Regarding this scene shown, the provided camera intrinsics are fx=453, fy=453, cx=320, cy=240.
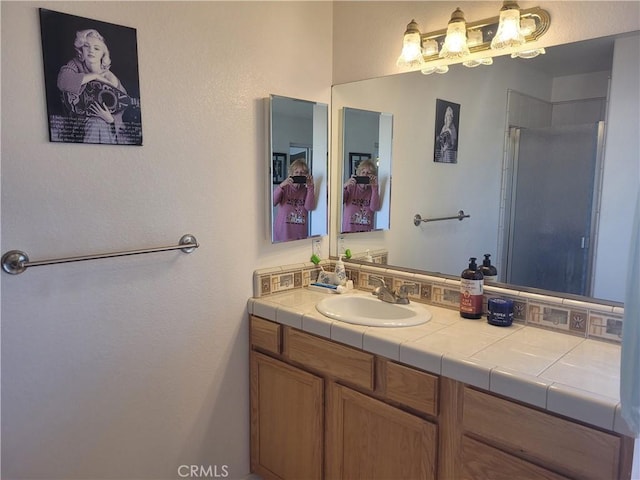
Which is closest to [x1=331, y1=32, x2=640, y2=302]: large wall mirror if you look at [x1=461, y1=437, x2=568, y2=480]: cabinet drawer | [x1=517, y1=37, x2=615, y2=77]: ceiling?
[x1=517, y1=37, x2=615, y2=77]: ceiling

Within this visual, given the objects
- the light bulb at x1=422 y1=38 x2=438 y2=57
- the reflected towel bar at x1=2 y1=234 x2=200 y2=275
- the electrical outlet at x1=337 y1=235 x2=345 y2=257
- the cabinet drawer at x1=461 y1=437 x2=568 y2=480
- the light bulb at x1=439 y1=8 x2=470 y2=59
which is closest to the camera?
the cabinet drawer at x1=461 y1=437 x2=568 y2=480

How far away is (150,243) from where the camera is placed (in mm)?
1657

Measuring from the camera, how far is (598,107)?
4.91ft

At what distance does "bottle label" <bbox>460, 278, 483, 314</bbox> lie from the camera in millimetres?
1701

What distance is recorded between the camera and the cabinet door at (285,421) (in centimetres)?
177

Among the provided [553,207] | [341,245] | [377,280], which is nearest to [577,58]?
[553,207]

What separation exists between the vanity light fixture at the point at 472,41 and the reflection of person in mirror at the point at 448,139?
0.19 m

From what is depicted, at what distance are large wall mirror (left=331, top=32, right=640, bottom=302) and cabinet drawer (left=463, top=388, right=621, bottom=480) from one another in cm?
56

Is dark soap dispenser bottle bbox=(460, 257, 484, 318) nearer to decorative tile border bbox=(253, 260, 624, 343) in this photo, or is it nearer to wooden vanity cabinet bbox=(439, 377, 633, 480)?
decorative tile border bbox=(253, 260, 624, 343)

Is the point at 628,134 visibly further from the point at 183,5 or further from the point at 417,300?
the point at 183,5

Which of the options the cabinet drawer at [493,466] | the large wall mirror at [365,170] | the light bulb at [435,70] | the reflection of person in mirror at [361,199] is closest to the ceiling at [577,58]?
the light bulb at [435,70]

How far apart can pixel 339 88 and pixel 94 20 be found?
112cm

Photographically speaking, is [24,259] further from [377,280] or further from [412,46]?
[412,46]

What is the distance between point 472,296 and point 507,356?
0.38 meters
